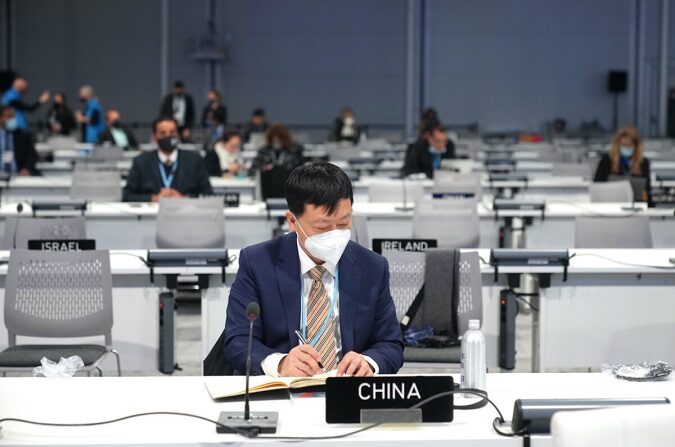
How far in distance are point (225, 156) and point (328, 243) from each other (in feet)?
26.8

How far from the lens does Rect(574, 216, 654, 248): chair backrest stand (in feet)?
21.3

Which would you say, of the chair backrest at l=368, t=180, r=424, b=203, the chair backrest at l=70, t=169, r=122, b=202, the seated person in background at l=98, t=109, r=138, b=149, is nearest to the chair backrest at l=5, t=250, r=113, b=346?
the chair backrest at l=368, t=180, r=424, b=203

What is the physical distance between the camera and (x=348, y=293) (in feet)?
11.5

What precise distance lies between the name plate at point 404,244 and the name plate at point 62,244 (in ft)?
4.46

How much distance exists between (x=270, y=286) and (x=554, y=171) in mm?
8886

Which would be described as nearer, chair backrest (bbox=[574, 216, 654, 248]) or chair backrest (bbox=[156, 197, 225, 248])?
chair backrest (bbox=[574, 216, 654, 248])

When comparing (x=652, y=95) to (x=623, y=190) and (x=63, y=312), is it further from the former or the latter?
(x=63, y=312)

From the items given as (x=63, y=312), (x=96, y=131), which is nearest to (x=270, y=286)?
(x=63, y=312)

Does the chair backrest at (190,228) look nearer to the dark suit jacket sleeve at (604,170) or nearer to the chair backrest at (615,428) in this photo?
the dark suit jacket sleeve at (604,170)

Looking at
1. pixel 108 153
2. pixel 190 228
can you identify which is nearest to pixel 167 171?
pixel 190 228

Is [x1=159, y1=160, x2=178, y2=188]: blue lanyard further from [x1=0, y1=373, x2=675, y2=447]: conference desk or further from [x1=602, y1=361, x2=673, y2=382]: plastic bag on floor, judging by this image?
[x1=602, y1=361, x2=673, y2=382]: plastic bag on floor

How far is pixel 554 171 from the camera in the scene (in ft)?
39.4

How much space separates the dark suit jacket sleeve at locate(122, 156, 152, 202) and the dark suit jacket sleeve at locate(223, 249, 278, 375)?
509 cm

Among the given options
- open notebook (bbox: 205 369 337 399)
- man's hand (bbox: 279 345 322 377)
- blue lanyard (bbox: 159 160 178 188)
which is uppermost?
blue lanyard (bbox: 159 160 178 188)
